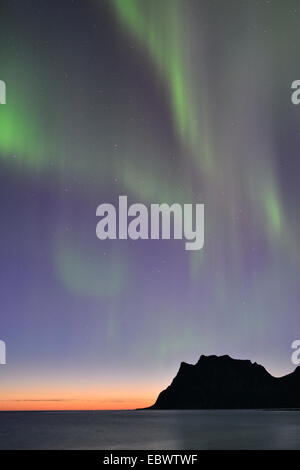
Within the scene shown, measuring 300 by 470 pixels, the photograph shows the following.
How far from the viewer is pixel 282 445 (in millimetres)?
46312

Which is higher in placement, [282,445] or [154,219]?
[154,219]
